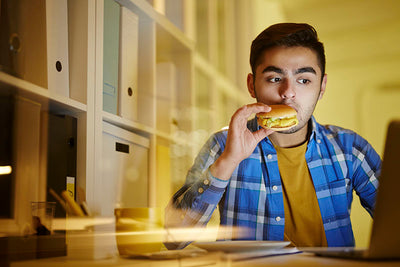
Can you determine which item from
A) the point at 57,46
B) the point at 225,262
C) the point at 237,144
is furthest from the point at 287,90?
the point at 225,262

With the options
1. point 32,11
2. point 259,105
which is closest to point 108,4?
point 32,11

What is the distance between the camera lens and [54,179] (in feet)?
3.41

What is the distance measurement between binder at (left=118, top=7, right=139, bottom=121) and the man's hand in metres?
0.42

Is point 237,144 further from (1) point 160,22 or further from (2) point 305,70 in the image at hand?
(1) point 160,22

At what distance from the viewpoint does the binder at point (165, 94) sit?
1727 millimetres

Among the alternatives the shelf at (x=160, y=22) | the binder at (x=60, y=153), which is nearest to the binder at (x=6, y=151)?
the binder at (x=60, y=153)

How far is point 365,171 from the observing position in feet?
4.59

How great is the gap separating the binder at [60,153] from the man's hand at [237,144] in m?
0.44

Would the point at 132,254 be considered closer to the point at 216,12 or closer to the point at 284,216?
the point at 284,216

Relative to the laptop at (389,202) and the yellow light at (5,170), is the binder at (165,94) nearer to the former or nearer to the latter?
the yellow light at (5,170)

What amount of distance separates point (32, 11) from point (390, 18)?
144 inches

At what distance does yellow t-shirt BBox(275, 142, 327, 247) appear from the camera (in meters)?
1.32

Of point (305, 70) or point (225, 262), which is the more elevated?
point (305, 70)

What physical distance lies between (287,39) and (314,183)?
57 centimetres
